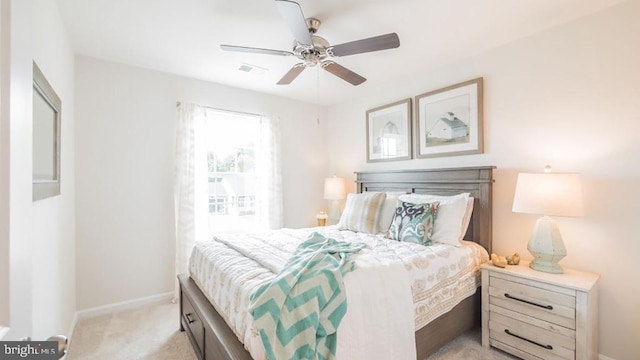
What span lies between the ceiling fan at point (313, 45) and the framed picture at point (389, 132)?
1.23 meters

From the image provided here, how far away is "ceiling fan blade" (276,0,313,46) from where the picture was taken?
5.28 ft

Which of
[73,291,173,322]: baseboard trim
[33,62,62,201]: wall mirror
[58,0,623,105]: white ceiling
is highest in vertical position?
[58,0,623,105]: white ceiling

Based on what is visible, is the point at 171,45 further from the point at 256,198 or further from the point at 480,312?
the point at 480,312

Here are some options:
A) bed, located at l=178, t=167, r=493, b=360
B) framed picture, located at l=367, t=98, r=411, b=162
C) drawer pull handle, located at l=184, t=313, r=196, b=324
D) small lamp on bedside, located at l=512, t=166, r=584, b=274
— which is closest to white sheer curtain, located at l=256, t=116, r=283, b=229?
framed picture, located at l=367, t=98, r=411, b=162

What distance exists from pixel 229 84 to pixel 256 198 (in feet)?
5.12

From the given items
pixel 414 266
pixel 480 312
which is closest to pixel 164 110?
pixel 414 266

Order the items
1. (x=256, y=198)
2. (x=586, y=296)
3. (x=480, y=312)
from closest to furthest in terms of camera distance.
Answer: (x=586, y=296)
(x=480, y=312)
(x=256, y=198)

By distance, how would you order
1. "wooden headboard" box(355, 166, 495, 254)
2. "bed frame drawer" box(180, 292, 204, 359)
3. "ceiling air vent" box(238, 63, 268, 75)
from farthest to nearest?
"ceiling air vent" box(238, 63, 268, 75)
"wooden headboard" box(355, 166, 495, 254)
"bed frame drawer" box(180, 292, 204, 359)

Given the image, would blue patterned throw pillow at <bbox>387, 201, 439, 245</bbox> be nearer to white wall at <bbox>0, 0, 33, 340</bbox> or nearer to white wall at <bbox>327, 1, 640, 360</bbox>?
white wall at <bbox>327, 1, 640, 360</bbox>

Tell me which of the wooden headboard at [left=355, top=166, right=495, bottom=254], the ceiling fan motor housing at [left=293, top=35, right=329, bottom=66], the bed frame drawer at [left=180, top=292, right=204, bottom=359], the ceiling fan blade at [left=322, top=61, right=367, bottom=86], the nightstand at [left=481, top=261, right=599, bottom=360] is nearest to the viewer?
the nightstand at [left=481, top=261, right=599, bottom=360]

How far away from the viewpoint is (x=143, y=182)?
3.13 m

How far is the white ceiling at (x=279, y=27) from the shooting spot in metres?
2.04

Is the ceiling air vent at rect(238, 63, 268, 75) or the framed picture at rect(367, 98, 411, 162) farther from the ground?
the ceiling air vent at rect(238, 63, 268, 75)

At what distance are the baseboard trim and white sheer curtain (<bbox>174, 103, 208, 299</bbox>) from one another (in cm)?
17
